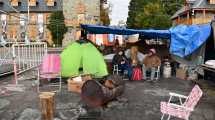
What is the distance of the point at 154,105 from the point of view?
1035cm

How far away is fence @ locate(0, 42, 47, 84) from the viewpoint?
606 inches

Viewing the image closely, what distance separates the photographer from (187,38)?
50.9 feet

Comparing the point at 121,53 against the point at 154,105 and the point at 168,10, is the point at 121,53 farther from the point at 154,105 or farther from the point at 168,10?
the point at 168,10

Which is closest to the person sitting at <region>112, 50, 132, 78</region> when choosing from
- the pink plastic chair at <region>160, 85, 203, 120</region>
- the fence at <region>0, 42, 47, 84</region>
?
the fence at <region>0, 42, 47, 84</region>

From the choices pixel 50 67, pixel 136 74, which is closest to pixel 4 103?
pixel 50 67

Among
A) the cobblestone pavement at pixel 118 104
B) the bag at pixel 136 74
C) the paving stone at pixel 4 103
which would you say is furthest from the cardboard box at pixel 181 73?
the paving stone at pixel 4 103

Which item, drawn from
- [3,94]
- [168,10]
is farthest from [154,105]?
[168,10]

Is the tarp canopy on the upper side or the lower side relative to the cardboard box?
upper

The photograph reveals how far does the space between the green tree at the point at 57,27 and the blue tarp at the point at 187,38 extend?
3865cm

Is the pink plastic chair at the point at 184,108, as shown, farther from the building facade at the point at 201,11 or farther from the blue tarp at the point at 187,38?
the building facade at the point at 201,11

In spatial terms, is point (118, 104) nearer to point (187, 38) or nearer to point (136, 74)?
point (136, 74)

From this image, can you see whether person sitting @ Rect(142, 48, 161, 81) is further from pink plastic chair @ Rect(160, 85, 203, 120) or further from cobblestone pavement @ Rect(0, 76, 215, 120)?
pink plastic chair @ Rect(160, 85, 203, 120)

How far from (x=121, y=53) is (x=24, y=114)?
759 cm

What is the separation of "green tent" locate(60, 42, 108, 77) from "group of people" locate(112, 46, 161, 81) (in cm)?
237
